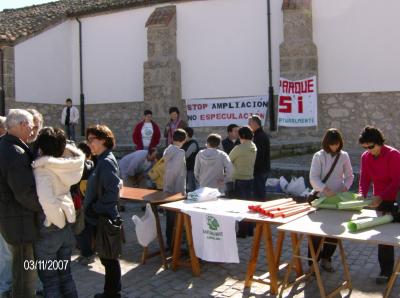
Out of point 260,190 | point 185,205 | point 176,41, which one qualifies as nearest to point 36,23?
point 176,41

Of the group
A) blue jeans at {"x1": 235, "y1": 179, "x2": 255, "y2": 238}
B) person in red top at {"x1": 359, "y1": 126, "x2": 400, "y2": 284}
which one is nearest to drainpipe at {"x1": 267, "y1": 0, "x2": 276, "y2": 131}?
blue jeans at {"x1": 235, "y1": 179, "x2": 255, "y2": 238}

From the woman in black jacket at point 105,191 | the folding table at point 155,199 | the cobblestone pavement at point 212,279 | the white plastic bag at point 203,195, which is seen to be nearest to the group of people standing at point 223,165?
the folding table at point 155,199

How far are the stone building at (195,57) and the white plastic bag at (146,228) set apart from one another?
8.26 metres

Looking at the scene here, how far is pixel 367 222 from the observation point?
3916 mm

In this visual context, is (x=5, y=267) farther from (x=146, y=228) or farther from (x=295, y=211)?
(x=295, y=211)

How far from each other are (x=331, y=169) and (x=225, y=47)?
33.6ft

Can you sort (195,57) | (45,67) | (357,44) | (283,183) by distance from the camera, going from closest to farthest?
(283,183) → (357,44) → (195,57) → (45,67)

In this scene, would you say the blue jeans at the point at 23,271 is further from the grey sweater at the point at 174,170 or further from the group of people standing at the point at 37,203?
the grey sweater at the point at 174,170

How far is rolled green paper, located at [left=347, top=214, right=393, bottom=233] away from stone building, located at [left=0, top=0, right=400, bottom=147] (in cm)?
934

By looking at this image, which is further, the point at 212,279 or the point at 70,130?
the point at 70,130

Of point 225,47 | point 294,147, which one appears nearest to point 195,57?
point 225,47

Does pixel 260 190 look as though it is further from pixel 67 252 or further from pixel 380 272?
pixel 67 252

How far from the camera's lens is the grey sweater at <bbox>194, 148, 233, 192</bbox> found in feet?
20.7

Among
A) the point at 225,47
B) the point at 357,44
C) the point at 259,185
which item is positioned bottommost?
the point at 259,185
